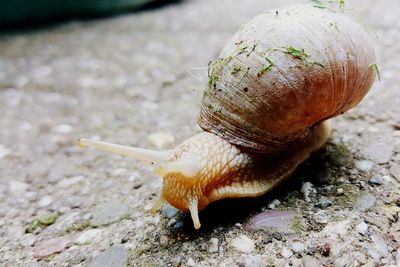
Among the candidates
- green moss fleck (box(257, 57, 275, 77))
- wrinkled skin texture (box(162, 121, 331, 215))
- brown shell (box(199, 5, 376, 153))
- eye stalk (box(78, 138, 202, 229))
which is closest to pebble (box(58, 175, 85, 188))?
eye stalk (box(78, 138, 202, 229))

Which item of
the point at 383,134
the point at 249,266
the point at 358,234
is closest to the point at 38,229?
the point at 249,266

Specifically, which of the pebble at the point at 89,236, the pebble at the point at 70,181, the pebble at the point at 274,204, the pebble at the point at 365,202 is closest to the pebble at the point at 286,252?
the pebble at the point at 274,204

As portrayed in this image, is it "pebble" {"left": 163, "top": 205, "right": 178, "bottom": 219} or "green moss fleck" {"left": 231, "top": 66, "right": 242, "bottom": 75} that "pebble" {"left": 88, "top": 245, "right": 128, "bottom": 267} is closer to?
"pebble" {"left": 163, "top": 205, "right": 178, "bottom": 219}

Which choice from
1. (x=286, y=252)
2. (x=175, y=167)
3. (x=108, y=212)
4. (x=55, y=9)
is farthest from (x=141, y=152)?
(x=55, y=9)

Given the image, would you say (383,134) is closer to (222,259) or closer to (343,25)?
(343,25)

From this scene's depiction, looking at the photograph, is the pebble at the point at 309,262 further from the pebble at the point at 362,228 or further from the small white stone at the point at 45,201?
the small white stone at the point at 45,201
